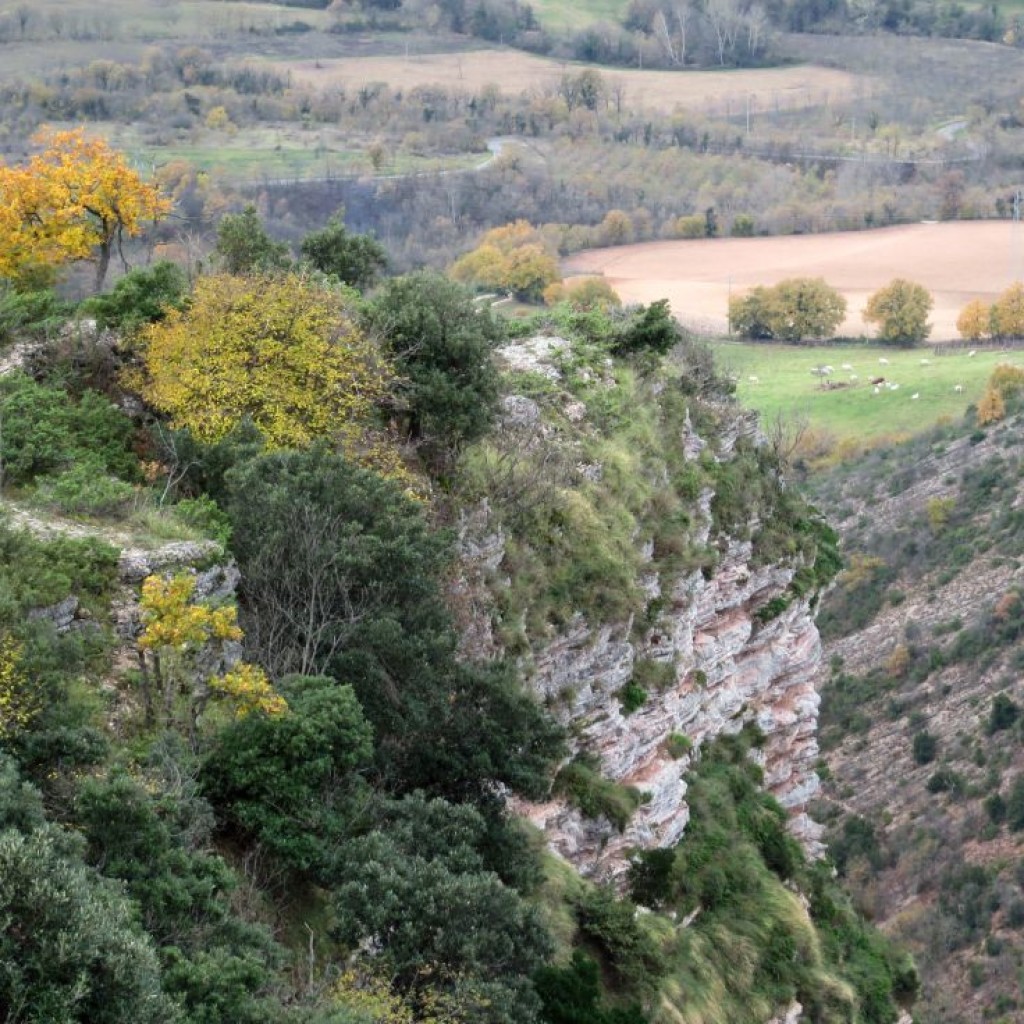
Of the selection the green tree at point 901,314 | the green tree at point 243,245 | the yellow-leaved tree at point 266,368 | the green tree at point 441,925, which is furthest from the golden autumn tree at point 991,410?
the green tree at point 441,925

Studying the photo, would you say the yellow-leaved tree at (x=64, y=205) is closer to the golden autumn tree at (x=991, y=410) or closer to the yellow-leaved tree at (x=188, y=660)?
the yellow-leaved tree at (x=188, y=660)

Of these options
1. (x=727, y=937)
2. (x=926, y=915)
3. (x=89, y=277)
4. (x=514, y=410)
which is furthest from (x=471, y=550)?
(x=926, y=915)

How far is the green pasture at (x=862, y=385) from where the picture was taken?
9775 cm

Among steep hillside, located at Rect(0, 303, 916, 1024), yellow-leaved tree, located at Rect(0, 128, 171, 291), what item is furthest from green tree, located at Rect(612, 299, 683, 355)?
yellow-leaved tree, located at Rect(0, 128, 171, 291)

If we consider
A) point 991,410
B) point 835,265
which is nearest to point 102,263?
point 991,410

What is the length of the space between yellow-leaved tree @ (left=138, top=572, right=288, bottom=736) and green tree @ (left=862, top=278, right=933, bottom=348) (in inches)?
3861

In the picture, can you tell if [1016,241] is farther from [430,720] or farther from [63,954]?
[63,954]

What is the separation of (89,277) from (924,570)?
45110 millimetres

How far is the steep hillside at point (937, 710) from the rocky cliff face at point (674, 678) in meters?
16.1

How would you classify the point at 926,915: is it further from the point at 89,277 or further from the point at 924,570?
the point at 89,277

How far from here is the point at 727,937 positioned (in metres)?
30.7

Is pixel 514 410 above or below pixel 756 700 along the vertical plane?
above

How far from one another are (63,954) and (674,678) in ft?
61.0

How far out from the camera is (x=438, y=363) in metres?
31.8
